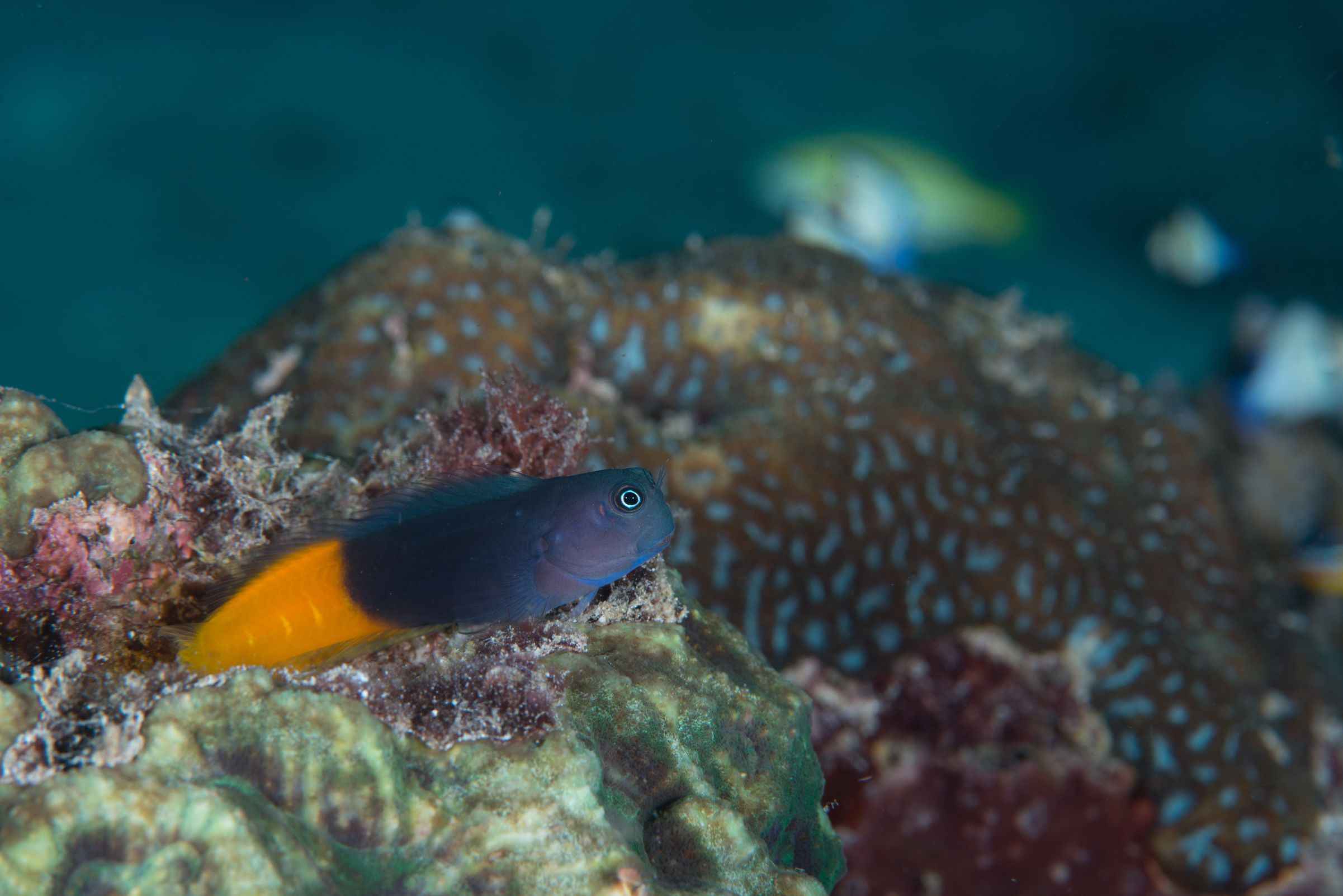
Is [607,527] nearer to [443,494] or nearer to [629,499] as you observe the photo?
[629,499]

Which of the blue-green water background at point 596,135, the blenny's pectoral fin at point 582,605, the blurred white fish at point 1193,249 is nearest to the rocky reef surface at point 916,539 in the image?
the blenny's pectoral fin at point 582,605

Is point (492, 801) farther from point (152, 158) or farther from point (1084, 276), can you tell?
point (1084, 276)

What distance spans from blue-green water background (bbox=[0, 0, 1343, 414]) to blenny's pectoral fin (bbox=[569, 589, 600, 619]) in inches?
237

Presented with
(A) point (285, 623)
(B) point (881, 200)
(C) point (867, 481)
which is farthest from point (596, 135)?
(A) point (285, 623)

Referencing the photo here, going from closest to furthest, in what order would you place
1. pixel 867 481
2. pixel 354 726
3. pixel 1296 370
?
1. pixel 354 726
2. pixel 867 481
3. pixel 1296 370

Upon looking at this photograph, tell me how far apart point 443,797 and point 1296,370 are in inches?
369

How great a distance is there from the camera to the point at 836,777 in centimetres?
388

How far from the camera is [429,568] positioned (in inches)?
71.1

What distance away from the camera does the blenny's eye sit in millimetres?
1806

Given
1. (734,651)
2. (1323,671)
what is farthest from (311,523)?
(1323,671)

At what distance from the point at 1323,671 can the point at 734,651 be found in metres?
4.84

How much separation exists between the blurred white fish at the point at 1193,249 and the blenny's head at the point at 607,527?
9065mm

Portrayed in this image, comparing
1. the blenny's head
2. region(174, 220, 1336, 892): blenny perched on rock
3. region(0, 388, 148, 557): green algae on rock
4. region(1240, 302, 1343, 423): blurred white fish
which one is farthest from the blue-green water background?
the blenny's head

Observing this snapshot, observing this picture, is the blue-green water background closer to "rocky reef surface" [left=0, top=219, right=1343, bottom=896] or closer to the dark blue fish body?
"rocky reef surface" [left=0, top=219, right=1343, bottom=896]
